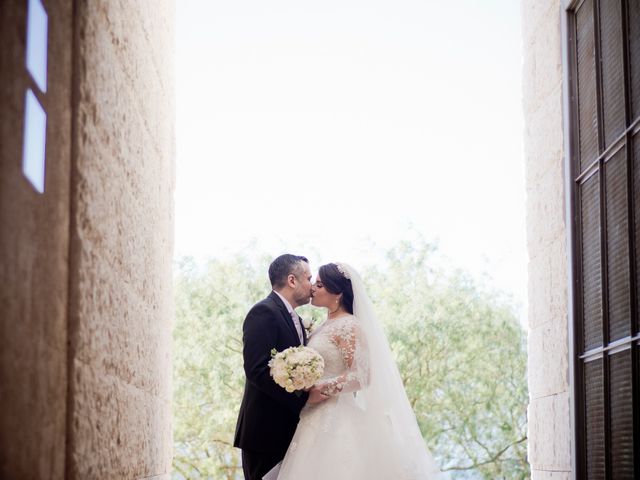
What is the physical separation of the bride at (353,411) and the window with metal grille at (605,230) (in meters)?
1.09

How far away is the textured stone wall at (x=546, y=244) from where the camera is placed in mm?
4297

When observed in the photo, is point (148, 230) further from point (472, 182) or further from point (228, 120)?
point (228, 120)

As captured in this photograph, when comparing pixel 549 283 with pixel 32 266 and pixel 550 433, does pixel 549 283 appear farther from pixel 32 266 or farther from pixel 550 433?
pixel 32 266

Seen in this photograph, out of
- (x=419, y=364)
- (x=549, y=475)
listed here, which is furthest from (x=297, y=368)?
(x=419, y=364)

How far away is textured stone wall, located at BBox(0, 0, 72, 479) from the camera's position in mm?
2039

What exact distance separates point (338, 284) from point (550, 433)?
4.48 ft

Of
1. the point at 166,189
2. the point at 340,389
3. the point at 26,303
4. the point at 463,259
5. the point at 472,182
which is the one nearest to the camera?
the point at 26,303

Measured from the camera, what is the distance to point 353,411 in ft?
16.0

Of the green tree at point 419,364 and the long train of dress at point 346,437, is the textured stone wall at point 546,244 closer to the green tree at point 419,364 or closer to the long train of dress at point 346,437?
the long train of dress at point 346,437

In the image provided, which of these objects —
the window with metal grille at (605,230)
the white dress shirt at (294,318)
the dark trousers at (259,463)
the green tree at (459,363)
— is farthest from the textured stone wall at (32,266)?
the green tree at (459,363)

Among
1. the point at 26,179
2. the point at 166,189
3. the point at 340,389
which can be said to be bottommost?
the point at 340,389

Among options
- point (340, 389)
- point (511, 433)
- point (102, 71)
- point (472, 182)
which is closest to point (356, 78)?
point (472, 182)

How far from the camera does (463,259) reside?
1452 cm

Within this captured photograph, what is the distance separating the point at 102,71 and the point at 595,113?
6.74ft
